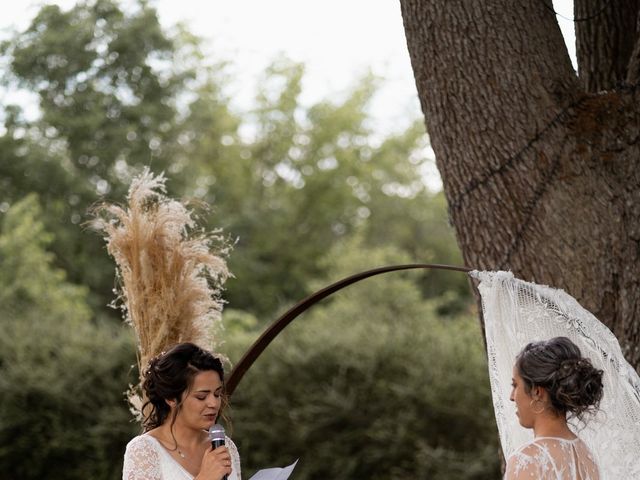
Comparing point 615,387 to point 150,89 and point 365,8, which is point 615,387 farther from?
point 365,8

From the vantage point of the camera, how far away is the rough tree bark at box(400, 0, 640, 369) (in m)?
4.01

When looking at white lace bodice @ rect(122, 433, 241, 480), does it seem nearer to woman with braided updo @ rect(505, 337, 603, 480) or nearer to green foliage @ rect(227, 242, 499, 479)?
woman with braided updo @ rect(505, 337, 603, 480)

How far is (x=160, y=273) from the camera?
427 centimetres

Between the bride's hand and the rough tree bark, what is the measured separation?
58.6 inches

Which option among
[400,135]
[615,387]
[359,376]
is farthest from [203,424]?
[400,135]

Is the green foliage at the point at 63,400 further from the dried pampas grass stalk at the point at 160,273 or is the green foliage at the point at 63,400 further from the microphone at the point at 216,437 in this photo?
the microphone at the point at 216,437

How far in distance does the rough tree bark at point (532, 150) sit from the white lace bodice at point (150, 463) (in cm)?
153

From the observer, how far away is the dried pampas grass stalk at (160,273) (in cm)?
423

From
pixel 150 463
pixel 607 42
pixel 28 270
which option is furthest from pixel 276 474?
pixel 28 270

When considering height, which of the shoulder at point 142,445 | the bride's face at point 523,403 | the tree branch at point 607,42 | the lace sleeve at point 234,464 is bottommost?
the lace sleeve at point 234,464

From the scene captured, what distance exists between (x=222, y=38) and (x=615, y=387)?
70.7ft

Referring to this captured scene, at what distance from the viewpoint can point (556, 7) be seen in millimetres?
4566

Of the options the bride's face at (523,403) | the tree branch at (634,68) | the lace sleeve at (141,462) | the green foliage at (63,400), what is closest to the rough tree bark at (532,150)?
the tree branch at (634,68)

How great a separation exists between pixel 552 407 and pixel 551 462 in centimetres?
16
